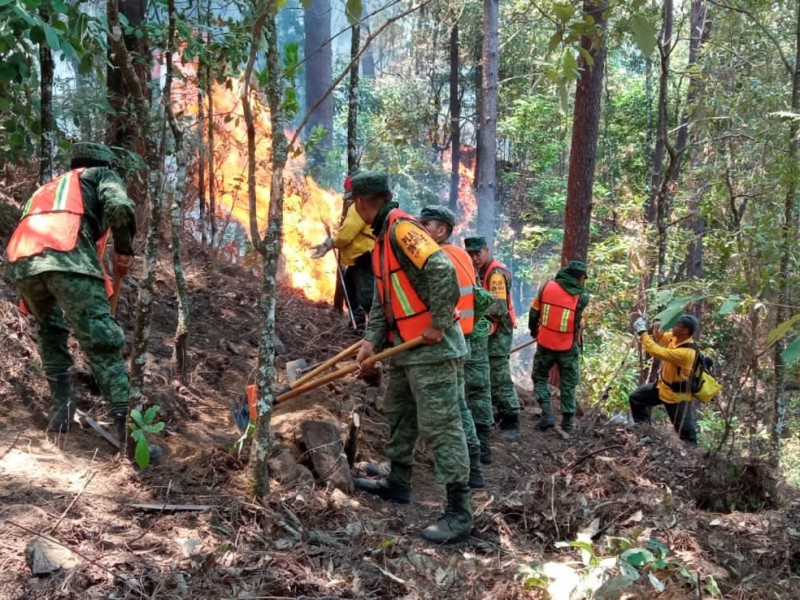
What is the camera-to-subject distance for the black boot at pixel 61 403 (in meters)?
4.36

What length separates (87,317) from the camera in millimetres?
4145

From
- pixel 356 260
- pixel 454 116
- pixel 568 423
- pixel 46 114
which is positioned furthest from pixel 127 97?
pixel 454 116

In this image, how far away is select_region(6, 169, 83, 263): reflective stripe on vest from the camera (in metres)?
4.11

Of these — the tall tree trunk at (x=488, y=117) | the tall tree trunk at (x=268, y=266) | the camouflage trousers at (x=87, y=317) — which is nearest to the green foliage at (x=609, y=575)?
the tall tree trunk at (x=268, y=266)

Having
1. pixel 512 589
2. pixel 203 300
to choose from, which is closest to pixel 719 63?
pixel 203 300

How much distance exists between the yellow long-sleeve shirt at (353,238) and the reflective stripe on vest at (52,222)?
330 cm

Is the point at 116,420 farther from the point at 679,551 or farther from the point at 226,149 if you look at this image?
the point at 226,149

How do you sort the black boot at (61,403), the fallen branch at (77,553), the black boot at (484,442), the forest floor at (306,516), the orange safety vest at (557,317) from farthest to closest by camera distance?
the orange safety vest at (557,317), the black boot at (484,442), the black boot at (61,403), the forest floor at (306,516), the fallen branch at (77,553)

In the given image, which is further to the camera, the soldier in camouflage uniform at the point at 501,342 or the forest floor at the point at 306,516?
the soldier in camouflage uniform at the point at 501,342

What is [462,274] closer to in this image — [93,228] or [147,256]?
[147,256]

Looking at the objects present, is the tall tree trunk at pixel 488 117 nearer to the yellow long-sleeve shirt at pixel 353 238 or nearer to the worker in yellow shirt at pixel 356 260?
the worker in yellow shirt at pixel 356 260

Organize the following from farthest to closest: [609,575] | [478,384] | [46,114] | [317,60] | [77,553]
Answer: [317,60] → [478,384] → [46,114] → [609,575] → [77,553]

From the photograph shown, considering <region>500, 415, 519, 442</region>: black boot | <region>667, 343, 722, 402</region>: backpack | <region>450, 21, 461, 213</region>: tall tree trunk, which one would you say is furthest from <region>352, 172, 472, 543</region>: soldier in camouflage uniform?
<region>450, 21, 461, 213</region>: tall tree trunk

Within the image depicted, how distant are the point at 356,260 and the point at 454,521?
394 centimetres
